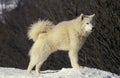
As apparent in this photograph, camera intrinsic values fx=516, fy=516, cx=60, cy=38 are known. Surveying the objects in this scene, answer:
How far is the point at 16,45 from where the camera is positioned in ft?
116

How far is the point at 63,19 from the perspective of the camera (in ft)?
95.7

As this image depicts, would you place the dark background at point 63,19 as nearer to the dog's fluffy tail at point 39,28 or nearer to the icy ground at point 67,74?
the dog's fluffy tail at point 39,28

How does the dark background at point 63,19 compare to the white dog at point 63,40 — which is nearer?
the white dog at point 63,40

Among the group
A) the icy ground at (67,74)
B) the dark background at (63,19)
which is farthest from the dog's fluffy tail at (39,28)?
the dark background at (63,19)

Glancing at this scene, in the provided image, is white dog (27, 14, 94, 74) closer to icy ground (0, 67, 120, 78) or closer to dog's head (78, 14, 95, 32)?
dog's head (78, 14, 95, 32)

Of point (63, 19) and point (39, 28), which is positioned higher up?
point (39, 28)

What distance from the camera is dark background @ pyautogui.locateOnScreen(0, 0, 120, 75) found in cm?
2462

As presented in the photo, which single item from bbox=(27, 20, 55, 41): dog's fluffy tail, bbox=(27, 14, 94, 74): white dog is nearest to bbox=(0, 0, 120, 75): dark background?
bbox=(27, 20, 55, 41): dog's fluffy tail

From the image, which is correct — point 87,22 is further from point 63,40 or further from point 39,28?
point 39,28

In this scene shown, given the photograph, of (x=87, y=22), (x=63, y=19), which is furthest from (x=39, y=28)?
(x=63, y=19)

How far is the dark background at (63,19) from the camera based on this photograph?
24.6 meters

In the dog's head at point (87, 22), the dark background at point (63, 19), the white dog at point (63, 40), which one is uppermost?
the dog's head at point (87, 22)

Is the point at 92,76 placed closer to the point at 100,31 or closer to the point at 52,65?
the point at 100,31

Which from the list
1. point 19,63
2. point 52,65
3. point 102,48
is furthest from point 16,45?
point 102,48
